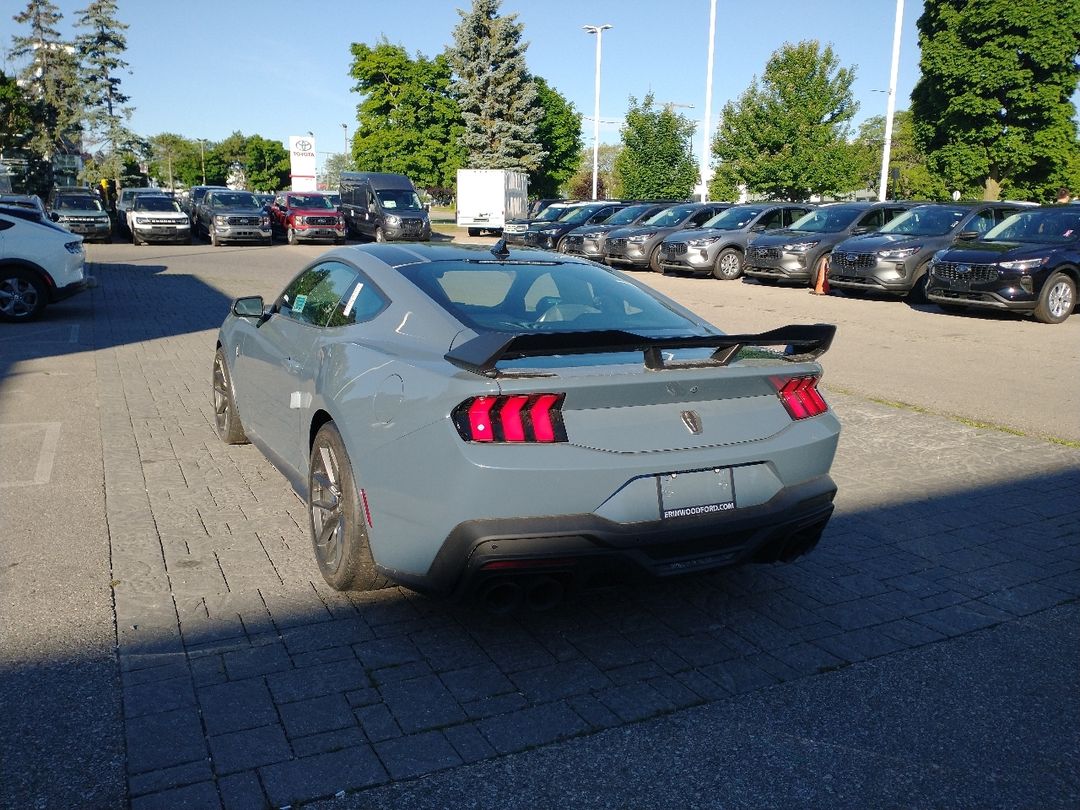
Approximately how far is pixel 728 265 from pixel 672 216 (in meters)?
3.66

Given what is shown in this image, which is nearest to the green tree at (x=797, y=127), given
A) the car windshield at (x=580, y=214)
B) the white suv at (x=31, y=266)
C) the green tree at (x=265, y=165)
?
the car windshield at (x=580, y=214)

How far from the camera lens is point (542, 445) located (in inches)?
131

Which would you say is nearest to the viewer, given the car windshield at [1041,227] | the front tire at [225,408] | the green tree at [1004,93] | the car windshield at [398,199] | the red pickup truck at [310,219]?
the front tire at [225,408]

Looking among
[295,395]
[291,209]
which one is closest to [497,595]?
[295,395]

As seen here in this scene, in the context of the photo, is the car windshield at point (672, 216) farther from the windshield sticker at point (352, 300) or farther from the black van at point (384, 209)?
the windshield sticker at point (352, 300)

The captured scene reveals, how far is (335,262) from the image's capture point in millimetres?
5148

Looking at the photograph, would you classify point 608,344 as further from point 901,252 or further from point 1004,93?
point 1004,93

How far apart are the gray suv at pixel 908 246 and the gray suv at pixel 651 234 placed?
6609 mm

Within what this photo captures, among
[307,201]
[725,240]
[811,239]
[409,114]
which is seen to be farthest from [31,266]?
[409,114]

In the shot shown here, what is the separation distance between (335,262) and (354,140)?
6481 centimetres

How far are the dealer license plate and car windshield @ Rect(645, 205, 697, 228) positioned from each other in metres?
22.3

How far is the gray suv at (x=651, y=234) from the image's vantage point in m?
24.4

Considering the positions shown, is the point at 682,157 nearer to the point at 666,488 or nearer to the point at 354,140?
the point at 354,140

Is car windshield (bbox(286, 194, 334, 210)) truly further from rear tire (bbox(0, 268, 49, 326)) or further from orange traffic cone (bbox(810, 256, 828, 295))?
rear tire (bbox(0, 268, 49, 326))
